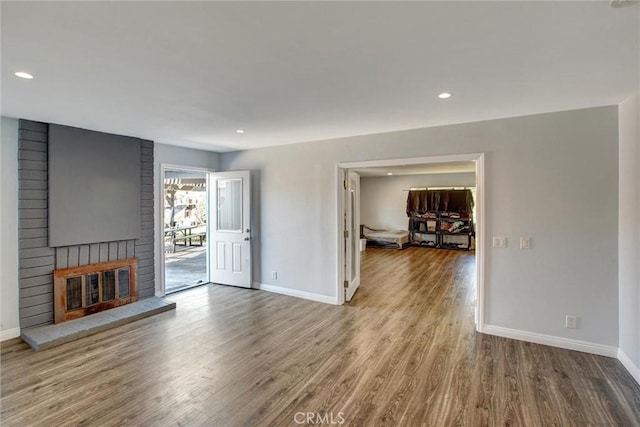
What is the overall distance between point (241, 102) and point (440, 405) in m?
3.00

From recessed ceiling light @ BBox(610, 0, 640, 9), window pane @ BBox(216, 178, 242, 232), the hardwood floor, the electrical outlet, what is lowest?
the hardwood floor

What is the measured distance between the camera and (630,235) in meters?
2.78

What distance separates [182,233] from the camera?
12.3m

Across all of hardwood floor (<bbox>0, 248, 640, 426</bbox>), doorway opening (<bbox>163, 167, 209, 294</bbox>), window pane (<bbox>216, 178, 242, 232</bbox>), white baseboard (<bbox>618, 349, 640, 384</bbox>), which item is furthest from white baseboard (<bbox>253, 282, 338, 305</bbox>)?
white baseboard (<bbox>618, 349, 640, 384</bbox>)

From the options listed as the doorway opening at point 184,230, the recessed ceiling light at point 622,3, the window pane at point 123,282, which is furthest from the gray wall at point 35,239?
the recessed ceiling light at point 622,3

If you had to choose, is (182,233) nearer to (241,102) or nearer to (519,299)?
A: (241,102)

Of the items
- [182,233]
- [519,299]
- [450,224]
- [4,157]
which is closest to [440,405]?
[519,299]

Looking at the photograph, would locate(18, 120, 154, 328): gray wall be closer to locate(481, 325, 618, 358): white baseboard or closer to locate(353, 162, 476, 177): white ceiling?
locate(481, 325, 618, 358): white baseboard

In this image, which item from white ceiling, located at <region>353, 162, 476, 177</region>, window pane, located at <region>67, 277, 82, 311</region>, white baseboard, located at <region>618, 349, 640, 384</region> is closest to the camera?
white baseboard, located at <region>618, 349, 640, 384</region>

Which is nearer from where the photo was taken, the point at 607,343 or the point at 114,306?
the point at 607,343

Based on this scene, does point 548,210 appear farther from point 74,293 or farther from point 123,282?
point 74,293
